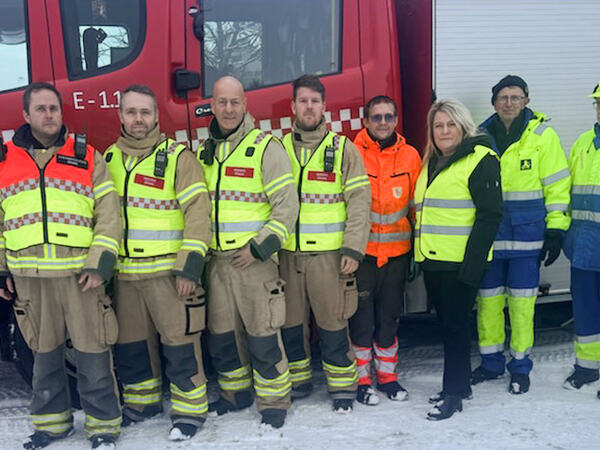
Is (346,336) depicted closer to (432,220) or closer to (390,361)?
(390,361)

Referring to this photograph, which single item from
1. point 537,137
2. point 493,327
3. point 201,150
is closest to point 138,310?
point 201,150

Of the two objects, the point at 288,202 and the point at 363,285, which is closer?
the point at 288,202

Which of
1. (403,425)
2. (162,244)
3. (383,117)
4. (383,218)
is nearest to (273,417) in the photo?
(403,425)

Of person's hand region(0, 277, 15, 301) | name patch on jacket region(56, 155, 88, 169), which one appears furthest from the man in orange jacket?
person's hand region(0, 277, 15, 301)

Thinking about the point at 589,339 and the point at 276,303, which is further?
the point at 589,339

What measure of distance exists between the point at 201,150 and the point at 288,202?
50cm

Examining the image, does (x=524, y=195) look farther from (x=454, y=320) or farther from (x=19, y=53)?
(x=19, y=53)

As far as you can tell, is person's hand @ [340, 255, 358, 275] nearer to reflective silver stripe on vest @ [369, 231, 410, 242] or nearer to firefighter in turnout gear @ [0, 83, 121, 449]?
reflective silver stripe on vest @ [369, 231, 410, 242]

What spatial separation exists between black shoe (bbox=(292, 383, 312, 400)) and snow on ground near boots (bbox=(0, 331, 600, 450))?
0.13 feet

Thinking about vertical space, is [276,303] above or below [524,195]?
below

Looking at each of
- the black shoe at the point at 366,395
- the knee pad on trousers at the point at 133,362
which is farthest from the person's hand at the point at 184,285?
the black shoe at the point at 366,395

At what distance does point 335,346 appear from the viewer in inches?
122

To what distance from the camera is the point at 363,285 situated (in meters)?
3.15

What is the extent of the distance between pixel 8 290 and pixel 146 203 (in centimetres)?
78
